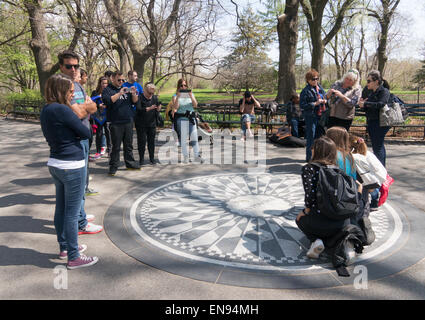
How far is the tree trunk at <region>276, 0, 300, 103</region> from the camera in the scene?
13.7 m

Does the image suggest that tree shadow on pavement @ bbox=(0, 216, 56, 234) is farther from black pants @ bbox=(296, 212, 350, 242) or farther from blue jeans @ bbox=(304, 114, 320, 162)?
blue jeans @ bbox=(304, 114, 320, 162)

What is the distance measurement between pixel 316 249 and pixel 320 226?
9.3 inches

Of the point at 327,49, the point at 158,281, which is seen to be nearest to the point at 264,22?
the point at 327,49

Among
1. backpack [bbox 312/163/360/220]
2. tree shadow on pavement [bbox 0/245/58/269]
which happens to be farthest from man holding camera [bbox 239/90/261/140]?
tree shadow on pavement [bbox 0/245/58/269]

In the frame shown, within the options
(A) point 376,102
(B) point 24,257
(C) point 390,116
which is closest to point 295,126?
(A) point 376,102

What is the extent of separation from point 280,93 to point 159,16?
5721 millimetres

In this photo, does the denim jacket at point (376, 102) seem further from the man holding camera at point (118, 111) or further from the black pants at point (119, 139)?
the black pants at point (119, 139)

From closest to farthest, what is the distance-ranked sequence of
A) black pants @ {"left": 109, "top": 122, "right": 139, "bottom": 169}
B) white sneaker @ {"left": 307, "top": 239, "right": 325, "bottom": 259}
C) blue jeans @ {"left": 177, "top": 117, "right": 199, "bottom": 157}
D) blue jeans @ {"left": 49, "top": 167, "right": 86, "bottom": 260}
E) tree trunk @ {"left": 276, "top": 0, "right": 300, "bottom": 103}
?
1. blue jeans @ {"left": 49, "top": 167, "right": 86, "bottom": 260}
2. white sneaker @ {"left": 307, "top": 239, "right": 325, "bottom": 259}
3. black pants @ {"left": 109, "top": 122, "right": 139, "bottom": 169}
4. blue jeans @ {"left": 177, "top": 117, "right": 199, "bottom": 157}
5. tree trunk @ {"left": 276, "top": 0, "right": 300, "bottom": 103}

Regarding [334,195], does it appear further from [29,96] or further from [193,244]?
[29,96]

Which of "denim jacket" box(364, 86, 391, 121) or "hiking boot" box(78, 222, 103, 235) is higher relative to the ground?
"denim jacket" box(364, 86, 391, 121)

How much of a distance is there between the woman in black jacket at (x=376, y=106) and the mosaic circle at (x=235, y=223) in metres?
1.64

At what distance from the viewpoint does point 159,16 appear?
477 inches

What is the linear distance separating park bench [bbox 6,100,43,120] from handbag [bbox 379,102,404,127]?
17.6 meters

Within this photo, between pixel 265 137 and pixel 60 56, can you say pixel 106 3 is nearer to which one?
pixel 265 137
